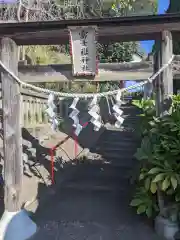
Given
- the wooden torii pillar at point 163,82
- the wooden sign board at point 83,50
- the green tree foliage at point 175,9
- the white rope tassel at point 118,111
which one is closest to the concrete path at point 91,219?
the wooden torii pillar at point 163,82

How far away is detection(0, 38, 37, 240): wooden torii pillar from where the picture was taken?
14.8ft

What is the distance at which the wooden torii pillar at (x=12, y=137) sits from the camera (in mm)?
4520

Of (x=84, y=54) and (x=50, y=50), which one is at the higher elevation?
(x=50, y=50)

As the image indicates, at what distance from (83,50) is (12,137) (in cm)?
187

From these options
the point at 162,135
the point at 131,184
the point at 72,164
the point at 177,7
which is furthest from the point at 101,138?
the point at 162,135

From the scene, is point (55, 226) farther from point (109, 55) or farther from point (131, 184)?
point (109, 55)

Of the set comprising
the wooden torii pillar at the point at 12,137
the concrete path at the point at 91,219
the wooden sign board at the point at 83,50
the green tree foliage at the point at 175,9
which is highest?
the green tree foliage at the point at 175,9

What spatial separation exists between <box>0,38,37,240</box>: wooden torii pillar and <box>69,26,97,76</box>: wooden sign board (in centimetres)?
102

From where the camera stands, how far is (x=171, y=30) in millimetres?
4328

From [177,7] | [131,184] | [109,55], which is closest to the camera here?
[131,184]

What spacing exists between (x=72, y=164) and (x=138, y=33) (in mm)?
5243

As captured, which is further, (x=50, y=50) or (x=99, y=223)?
(x=50, y=50)

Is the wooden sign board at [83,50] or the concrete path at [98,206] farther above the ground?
the wooden sign board at [83,50]

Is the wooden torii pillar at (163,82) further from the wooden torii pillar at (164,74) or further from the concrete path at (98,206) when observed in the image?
the concrete path at (98,206)
